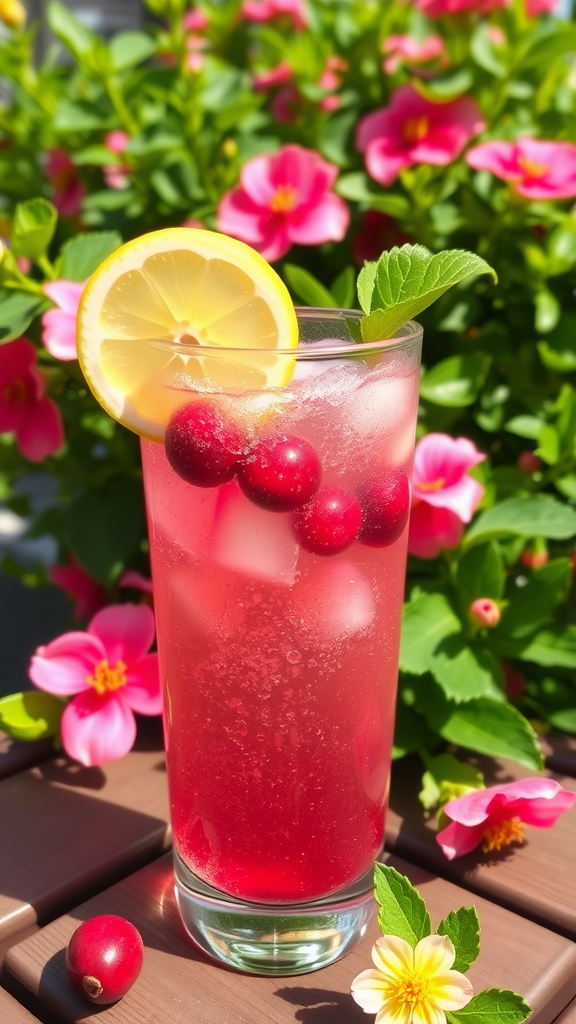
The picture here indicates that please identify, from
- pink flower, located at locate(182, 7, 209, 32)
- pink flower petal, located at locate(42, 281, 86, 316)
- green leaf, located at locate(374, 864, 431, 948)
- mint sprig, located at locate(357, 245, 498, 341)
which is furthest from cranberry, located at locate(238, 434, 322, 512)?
pink flower, located at locate(182, 7, 209, 32)

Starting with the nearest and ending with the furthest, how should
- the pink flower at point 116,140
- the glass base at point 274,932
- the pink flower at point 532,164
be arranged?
the glass base at point 274,932 < the pink flower at point 532,164 < the pink flower at point 116,140

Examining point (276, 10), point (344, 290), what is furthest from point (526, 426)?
point (276, 10)

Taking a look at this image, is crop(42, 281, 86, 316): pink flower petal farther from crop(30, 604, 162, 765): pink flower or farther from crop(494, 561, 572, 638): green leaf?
crop(494, 561, 572, 638): green leaf

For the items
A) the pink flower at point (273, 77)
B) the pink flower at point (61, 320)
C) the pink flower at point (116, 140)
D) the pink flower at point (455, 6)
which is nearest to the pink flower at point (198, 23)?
the pink flower at point (273, 77)

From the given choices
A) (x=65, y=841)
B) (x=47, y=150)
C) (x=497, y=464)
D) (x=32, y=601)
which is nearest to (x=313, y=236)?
(x=497, y=464)

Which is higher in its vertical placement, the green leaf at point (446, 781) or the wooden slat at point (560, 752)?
the green leaf at point (446, 781)

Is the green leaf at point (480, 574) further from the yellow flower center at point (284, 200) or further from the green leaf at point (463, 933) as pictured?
the yellow flower center at point (284, 200)

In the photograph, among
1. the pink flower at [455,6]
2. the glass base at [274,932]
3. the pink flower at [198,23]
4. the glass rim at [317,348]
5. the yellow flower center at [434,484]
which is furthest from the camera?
the pink flower at [198,23]
